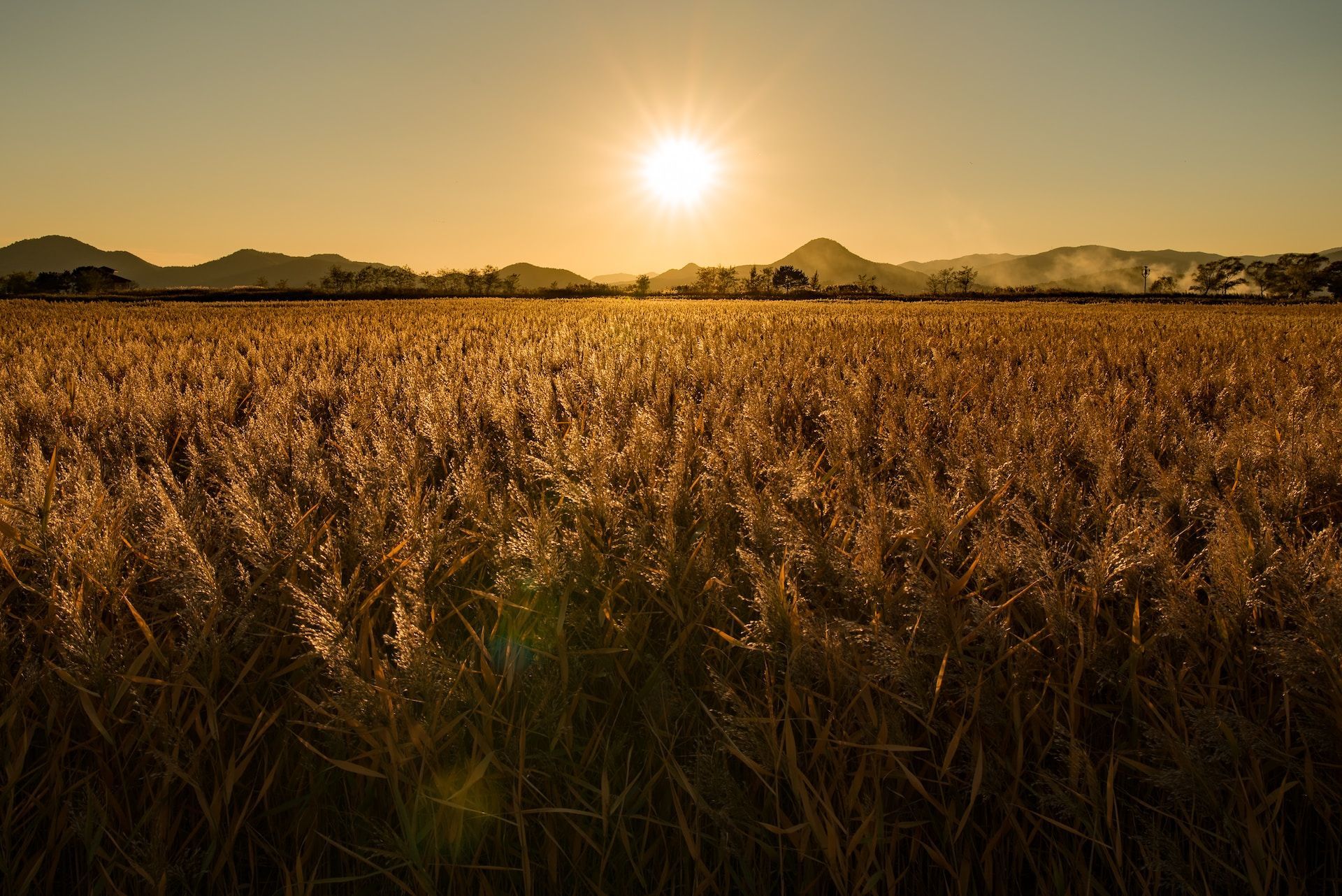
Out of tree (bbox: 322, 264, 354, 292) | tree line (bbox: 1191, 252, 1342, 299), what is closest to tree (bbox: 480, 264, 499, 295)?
tree (bbox: 322, 264, 354, 292)

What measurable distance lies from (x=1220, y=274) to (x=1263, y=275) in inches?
236

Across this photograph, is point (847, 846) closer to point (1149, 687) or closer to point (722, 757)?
point (722, 757)

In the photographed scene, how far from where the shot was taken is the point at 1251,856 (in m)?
0.93

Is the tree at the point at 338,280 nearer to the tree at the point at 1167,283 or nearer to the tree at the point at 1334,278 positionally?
the tree at the point at 1167,283

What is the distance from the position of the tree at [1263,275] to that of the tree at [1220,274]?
52.0 inches

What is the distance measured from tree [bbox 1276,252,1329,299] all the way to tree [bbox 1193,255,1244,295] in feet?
29.3

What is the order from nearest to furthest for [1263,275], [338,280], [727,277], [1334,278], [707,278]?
[1334,278] → [1263,275] → [338,280] → [707,278] → [727,277]

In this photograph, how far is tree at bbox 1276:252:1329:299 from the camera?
96438 millimetres

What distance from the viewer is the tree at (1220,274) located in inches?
4373

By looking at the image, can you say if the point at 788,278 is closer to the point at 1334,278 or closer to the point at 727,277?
the point at 727,277

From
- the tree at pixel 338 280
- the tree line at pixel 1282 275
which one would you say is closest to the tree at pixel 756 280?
the tree line at pixel 1282 275

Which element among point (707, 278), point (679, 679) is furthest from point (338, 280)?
point (679, 679)

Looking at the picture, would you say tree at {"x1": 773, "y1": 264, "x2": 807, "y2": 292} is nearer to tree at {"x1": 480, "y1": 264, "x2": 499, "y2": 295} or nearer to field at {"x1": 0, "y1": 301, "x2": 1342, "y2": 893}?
tree at {"x1": 480, "y1": 264, "x2": 499, "y2": 295}

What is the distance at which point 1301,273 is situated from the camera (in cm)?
9650
